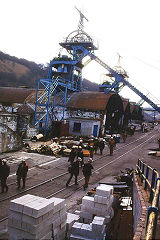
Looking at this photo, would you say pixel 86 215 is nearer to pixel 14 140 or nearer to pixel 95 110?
pixel 14 140

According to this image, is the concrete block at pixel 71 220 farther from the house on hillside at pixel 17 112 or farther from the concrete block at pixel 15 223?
the house on hillside at pixel 17 112

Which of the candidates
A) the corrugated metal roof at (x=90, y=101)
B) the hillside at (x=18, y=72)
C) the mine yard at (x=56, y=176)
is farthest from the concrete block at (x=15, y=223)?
the hillside at (x=18, y=72)

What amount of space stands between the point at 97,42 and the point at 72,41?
16.6 feet

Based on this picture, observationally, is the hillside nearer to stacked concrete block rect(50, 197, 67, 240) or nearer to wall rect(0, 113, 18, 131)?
wall rect(0, 113, 18, 131)

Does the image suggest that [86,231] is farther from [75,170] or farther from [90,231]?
[75,170]

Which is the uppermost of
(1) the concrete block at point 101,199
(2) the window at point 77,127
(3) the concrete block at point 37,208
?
(2) the window at point 77,127

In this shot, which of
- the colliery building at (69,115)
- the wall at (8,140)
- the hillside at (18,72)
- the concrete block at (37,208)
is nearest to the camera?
the concrete block at (37,208)

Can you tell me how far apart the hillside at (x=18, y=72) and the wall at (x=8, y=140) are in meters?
52.7

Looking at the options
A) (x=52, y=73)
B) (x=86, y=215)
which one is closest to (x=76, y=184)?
(x=86, y=215)

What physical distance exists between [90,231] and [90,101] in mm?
27199

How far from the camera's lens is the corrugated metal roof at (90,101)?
101 feet

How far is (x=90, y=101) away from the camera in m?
32.4

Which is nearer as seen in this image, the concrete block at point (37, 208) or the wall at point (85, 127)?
the concrete block at point (37, 208)

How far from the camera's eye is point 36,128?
2570cm
